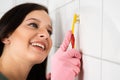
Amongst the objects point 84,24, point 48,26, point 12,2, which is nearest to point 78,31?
point 84,24

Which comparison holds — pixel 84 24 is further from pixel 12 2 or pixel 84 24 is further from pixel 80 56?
pixel 12 2

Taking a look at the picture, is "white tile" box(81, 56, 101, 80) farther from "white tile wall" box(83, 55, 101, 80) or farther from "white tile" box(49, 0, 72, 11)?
"white tile" box(49, 0, 72, 11)

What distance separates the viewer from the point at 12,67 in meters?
1.06

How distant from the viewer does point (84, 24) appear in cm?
70

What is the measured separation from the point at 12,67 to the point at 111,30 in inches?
28.5

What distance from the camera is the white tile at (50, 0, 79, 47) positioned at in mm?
869

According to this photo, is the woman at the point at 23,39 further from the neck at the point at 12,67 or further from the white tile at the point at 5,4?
the white tile at the point at 5,4

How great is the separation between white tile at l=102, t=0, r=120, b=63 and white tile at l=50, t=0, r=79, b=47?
0.29 m

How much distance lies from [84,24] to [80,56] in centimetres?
13

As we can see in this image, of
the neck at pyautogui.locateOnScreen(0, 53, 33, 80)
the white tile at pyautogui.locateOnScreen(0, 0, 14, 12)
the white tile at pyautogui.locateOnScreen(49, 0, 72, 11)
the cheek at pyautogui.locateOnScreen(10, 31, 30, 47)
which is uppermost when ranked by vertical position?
the white tile at pyautogui.locateOnScreen(0, 0, 14, 12)

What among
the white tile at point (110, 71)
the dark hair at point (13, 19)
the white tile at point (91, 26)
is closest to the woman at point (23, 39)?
the dark hair at point (13, 19)

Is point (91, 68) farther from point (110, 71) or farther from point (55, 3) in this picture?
point (55, 3)

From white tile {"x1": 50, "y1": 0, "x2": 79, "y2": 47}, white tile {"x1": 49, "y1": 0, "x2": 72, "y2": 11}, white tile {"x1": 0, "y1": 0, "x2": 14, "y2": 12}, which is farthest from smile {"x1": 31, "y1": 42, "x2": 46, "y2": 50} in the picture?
white tile {"x1": 0, "y1": 0, "x2": 14, "y2": 12}

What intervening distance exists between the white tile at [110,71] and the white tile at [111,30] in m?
0.02
